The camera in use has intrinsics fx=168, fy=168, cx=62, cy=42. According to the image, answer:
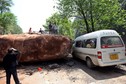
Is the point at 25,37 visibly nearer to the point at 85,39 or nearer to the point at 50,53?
the point at 50,53

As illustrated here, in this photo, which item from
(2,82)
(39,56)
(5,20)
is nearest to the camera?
(2,82)

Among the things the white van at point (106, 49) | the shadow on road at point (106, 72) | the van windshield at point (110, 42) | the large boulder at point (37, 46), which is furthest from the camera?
the large boulder at point (37, 46)

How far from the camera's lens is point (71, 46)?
12016 millimetres

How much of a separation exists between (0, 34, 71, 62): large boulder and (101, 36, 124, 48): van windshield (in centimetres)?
360

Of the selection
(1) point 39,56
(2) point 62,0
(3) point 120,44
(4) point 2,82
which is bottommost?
(4) point 2,82

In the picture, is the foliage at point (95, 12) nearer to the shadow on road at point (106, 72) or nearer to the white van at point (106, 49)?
the white van at point (106, 49)

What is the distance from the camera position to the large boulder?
1126 centimetres

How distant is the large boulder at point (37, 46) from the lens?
1126cm

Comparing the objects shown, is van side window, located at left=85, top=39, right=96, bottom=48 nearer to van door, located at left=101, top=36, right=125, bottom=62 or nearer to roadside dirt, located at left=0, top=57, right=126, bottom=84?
van door, located at left=101, top=36, right=125, bottom=62

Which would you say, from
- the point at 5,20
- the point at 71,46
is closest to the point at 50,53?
the point at 71,46

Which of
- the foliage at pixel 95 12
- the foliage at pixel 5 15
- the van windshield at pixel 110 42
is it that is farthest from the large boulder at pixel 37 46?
the foliage at pixel 5 15

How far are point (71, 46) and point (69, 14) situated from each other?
6.03 meters

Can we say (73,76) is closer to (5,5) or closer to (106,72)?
(106,72)

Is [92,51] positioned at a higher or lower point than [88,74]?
higher
